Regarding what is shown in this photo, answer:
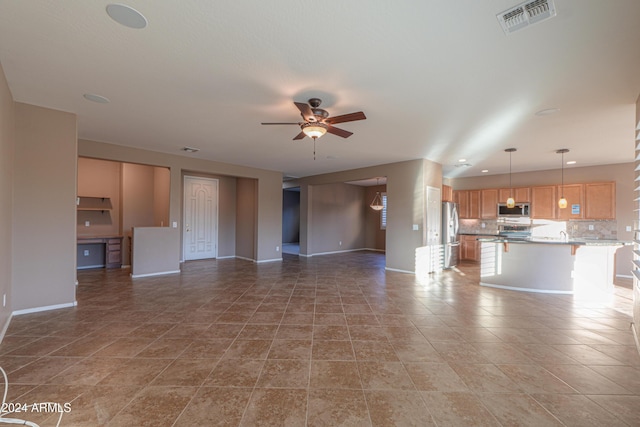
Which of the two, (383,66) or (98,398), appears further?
(383,66)

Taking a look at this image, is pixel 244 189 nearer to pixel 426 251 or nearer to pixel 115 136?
pixel 115 136

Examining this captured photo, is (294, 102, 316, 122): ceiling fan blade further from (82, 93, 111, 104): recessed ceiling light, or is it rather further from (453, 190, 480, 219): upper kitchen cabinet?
(453, 190, 480, 219): upper kitchen cabinet

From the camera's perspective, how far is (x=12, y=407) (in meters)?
1.81

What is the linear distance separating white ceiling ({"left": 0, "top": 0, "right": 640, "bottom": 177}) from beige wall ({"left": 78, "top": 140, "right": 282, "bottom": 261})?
71cm

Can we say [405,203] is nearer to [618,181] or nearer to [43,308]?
[618,181]

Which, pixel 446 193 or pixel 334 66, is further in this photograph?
pixel 446 193

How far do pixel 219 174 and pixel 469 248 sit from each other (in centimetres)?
768

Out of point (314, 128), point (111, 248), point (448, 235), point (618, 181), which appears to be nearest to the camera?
point (314, 128)

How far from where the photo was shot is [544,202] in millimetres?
7258

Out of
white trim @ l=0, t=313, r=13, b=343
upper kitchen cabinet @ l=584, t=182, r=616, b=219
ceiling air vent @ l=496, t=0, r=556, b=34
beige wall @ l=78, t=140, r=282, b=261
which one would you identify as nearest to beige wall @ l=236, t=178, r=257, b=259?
beige wall @ l=78, t=140, r=282, b=261

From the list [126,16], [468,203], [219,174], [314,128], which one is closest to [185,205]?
[219,174]

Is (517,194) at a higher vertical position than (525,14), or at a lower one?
lower

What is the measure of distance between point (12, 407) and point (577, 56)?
488 centimetres

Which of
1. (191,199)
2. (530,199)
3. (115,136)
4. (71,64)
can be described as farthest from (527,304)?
(191,199)
